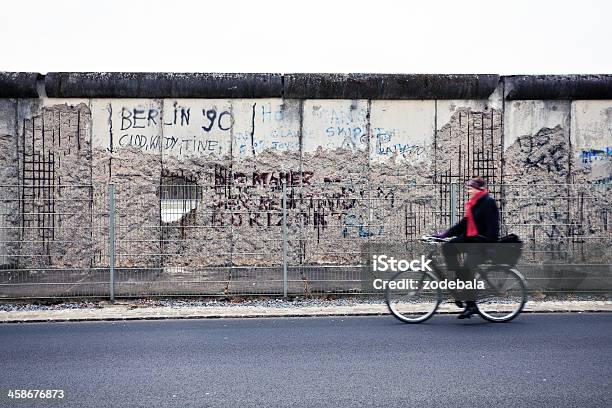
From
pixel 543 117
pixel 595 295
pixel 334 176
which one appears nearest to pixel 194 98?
pixel 334 176

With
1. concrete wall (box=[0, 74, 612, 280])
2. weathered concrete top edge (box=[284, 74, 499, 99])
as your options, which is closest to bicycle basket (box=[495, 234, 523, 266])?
concrete wall (box=[0, 74, 612, 280])

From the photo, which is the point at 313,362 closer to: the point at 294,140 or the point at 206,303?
the point at 206,303

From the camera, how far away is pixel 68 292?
1031 cm

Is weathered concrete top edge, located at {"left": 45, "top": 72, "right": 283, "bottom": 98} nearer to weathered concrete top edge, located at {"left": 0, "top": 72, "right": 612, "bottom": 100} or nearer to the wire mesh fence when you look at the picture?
weathered concrete top edge, located at {"left": 0, "top": 72, "right": 612, "bottom": 100}

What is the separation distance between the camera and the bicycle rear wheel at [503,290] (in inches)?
332

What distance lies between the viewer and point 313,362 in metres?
6.43

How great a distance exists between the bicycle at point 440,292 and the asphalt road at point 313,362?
0.17 m

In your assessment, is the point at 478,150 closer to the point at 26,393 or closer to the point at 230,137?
the point at 230,137

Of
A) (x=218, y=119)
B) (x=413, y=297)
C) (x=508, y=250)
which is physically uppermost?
(x=218, y=119)

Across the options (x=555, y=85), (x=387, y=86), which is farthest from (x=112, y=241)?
(x=555, y=85)

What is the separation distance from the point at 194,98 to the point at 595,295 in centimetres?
818

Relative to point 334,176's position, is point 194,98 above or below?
above

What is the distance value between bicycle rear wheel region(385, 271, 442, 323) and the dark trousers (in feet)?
1.05

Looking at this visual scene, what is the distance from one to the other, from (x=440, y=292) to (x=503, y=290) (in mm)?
818
